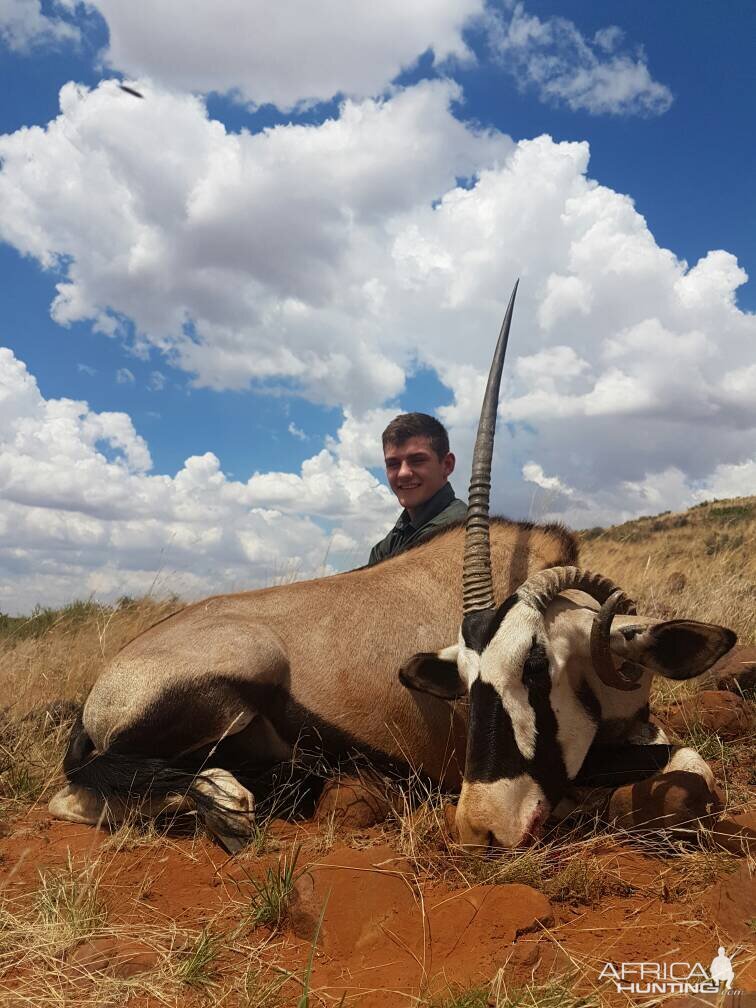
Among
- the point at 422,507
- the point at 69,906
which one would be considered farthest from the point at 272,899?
the point at 422,507

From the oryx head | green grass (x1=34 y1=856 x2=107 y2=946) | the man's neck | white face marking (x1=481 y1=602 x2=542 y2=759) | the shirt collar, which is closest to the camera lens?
green grass (x1=34 y1=856 x2=107 y2=946)

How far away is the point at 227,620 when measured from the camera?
14.6 ft

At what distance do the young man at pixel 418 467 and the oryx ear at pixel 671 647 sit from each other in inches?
115

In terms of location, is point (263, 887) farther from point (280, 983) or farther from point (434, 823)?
point (434, 823)

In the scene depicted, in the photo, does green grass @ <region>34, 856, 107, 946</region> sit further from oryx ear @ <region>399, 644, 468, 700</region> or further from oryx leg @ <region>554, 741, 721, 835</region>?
oryx leg @ <region>554, 741, 721, 835</region>

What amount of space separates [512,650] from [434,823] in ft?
2.96

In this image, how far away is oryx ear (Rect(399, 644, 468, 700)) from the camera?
4.01m

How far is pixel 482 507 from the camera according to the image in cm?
426

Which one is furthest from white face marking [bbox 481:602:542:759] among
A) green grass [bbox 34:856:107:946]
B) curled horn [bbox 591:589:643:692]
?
green grass [bbox 34:856:107:946]

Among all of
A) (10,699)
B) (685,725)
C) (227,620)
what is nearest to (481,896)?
(227,620)

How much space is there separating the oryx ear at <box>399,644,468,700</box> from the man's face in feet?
8.93

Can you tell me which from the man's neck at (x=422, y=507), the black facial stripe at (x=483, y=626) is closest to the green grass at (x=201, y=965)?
the black facial stripe at (x=483, y=626)

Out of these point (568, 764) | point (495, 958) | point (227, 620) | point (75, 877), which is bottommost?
point (75, 877)

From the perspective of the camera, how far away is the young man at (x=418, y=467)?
654cm
